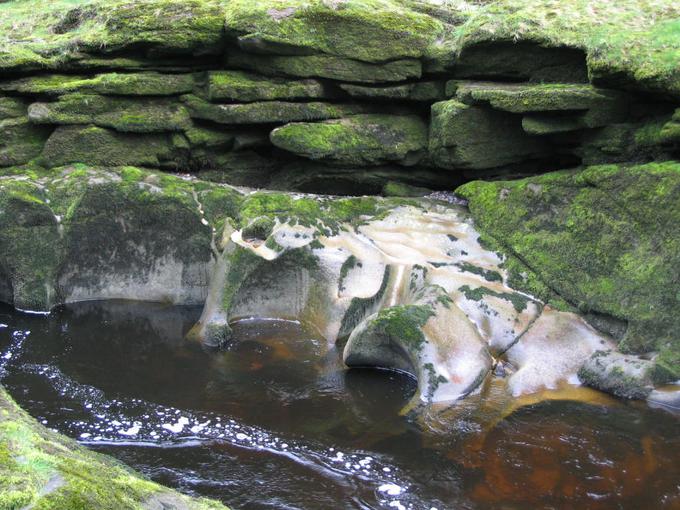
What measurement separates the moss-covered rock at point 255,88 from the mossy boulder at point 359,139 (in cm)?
58

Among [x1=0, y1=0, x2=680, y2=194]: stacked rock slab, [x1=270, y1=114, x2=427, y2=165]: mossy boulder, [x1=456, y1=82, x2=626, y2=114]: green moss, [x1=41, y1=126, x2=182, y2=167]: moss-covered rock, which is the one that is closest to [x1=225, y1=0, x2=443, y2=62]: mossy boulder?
[x1=0, y1=0, x2=680, y2=194]: stacked rock slab

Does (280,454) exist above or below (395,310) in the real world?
below

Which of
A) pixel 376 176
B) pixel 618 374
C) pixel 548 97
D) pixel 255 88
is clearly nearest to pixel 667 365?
pixel 618 374

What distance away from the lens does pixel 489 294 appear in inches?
390

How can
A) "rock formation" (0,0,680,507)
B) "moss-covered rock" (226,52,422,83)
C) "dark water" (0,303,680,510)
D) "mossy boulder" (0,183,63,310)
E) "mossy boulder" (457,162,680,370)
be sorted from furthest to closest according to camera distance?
"moss-covered rock" (226,52,422,83) → "mossy boulder" (0,183,63,310) → "rock formation" (0,0,680,507) → "mossy boulder" (457,162,680,370) → "dark water" (0,303,680,510)

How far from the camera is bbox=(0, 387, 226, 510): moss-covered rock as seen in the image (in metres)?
3.17

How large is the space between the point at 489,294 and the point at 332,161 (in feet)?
13.2

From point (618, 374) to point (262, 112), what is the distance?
7.23 metres

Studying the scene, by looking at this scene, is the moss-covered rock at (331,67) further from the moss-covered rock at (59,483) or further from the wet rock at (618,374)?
the moss-covered rock at (59,483)

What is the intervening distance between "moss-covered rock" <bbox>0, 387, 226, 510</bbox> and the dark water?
2.38m

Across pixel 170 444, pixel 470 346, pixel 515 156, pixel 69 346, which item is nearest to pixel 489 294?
pixel 470 346

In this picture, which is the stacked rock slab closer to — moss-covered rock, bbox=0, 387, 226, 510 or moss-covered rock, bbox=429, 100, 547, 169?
moss-covered rock, bbox=429, 100, 547, 169

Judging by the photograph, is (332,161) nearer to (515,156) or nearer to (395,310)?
(515,156)

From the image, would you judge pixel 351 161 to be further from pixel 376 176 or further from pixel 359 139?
pixel 376 176
